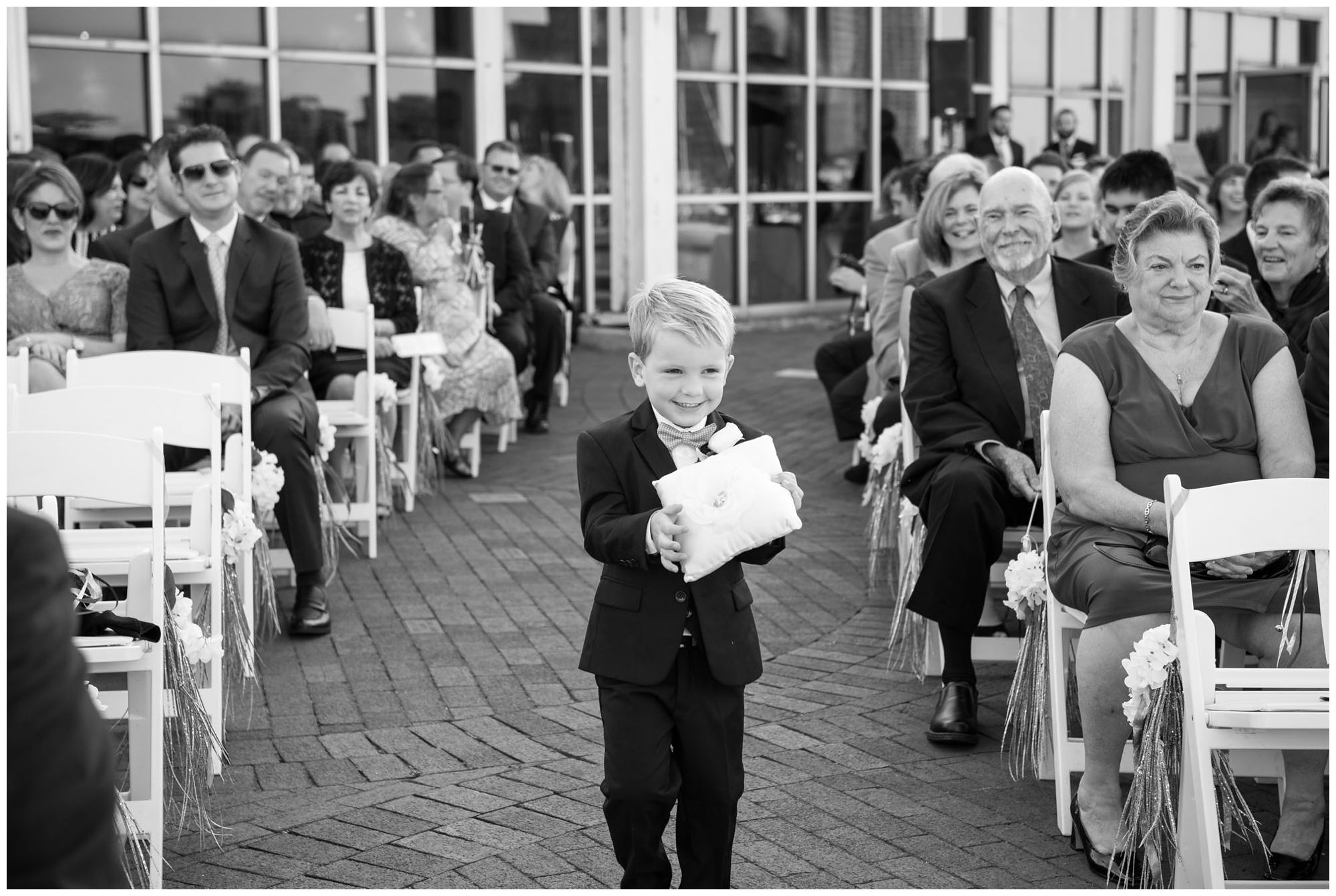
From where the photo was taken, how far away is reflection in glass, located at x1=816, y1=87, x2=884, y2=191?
17.2 metres

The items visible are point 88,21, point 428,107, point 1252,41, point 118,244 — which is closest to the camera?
point 118,244

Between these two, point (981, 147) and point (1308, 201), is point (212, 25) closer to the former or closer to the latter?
point (981, 147)

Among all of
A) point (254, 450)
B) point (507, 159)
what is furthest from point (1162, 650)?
point (507, 159)

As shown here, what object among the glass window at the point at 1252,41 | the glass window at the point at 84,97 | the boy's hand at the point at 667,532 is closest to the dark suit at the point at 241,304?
the boy's hand at the point at 667,532

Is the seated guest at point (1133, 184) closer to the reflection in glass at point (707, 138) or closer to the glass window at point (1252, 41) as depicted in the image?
the reflection in glass at point (707, 138)

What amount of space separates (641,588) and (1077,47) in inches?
707

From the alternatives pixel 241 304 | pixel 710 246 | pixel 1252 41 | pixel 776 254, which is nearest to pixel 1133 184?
pixel 241 304

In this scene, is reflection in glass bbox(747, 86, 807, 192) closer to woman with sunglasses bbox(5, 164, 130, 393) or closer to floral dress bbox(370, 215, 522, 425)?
floral dress bbox(370, 215, 522, 425)

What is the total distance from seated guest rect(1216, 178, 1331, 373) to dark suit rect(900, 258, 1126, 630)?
38 centimetres

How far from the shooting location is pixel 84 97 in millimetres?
12469

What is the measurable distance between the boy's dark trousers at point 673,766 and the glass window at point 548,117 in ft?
40.4

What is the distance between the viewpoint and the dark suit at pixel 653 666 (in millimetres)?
2986

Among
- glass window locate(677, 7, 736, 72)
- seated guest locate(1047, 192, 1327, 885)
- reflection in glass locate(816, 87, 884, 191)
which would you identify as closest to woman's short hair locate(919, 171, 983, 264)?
seated guest locate(1047, 192, 1327, 885)

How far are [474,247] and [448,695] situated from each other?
186 inches
